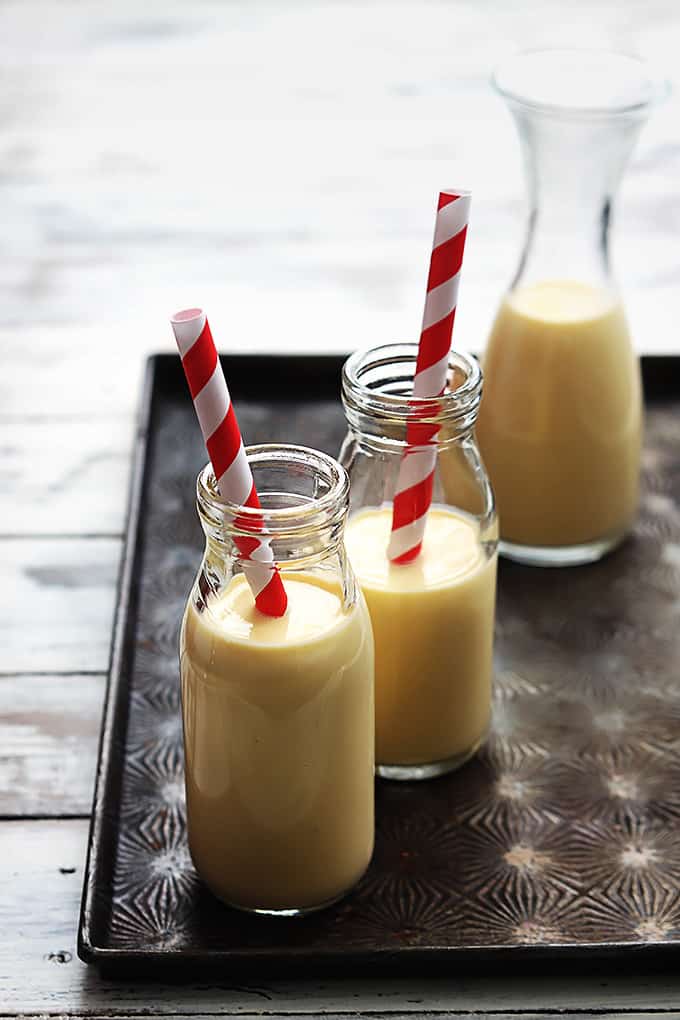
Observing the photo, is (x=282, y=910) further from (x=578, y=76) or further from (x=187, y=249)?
(x=187, y=249)

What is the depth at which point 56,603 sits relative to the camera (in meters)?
1.08

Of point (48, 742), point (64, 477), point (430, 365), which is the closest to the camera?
point (430, 365)

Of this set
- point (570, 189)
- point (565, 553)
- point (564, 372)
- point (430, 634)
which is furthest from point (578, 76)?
point (430, 634)

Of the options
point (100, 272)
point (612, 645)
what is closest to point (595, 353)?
→ point (612, 645)

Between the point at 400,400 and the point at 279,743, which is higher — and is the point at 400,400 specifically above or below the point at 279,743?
above

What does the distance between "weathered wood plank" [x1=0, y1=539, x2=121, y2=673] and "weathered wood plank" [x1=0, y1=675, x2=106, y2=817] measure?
2cm

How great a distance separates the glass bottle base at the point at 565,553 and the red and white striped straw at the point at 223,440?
0.41 metres

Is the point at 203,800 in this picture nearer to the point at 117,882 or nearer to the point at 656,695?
the point at 117,882

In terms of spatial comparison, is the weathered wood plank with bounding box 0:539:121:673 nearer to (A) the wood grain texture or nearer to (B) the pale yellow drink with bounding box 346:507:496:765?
(B) the pale yellow drink with bounding box 346:507:496:765

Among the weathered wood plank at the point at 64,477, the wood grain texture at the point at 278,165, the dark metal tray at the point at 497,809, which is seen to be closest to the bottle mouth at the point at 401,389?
the dark metal tray at the point at 497,809

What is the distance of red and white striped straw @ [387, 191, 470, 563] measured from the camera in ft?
2.57

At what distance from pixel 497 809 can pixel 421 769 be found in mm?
54

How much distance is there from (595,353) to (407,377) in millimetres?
255

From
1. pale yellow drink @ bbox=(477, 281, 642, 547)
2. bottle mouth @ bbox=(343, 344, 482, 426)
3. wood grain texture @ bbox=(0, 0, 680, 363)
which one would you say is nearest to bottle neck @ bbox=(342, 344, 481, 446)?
bottle mouth @ bbox=(343, 344, 482, 426)
